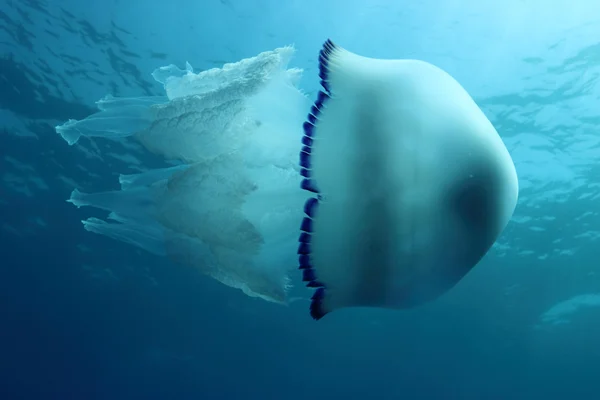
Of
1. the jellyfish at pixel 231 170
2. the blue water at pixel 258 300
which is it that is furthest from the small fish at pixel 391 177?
the blue water at pixel 258 300

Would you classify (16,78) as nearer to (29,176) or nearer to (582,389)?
(29,176)

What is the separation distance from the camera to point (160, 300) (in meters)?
19.1

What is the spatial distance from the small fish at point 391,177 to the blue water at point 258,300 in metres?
6.72

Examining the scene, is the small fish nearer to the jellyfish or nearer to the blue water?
the jellyfish

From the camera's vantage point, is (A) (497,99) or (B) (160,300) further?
(B) (160,300)

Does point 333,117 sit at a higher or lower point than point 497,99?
lower

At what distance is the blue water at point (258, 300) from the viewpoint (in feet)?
28.2

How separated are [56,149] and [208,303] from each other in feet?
27.8

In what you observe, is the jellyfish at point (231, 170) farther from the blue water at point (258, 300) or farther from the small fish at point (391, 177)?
the blue water at point (258, 300)

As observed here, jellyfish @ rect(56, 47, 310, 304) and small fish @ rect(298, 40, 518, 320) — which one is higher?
jellyfish @ rect(56, 47, 310, 304)

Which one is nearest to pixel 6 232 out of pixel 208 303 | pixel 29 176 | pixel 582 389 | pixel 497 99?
pixel 29 176

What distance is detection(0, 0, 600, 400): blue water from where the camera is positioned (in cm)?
859

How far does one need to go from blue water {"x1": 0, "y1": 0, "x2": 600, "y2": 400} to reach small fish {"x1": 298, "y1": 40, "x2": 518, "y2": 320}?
264 inches

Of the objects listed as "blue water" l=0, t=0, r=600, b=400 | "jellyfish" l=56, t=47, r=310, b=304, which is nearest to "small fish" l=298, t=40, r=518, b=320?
"jellyfish" l=56, t=47, r=310, b=304
